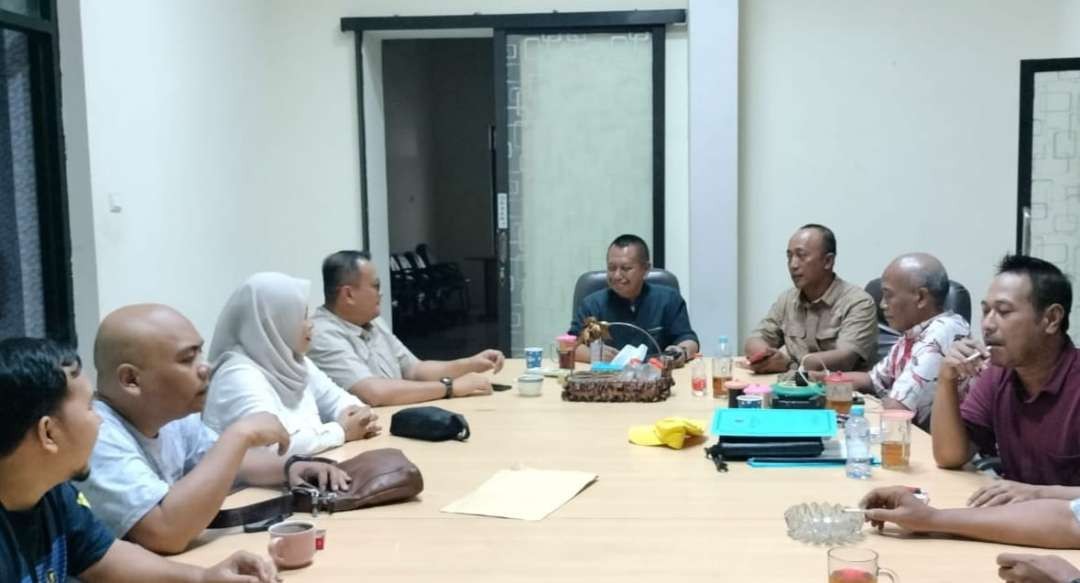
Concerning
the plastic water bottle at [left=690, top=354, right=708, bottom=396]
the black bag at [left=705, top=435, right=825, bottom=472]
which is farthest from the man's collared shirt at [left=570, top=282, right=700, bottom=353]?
the black bag at [left=705, top=435, right=825, bottom=472]

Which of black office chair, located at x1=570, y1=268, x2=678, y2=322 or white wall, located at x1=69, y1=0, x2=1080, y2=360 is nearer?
black office chair, located at x1=570, y1=268, x2=678, y2=322

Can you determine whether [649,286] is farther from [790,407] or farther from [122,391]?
[122,391]

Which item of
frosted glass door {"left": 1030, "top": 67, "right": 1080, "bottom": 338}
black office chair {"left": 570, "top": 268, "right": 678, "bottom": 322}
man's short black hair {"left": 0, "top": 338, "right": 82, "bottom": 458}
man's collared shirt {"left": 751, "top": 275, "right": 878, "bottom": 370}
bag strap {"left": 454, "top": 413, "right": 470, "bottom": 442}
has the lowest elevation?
bag strap {"left": 454, "top": 413, "right": 470, "bottom": 442}

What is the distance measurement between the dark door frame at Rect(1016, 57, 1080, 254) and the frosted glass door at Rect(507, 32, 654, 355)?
1993 mm

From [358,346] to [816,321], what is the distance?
1905 millimetres

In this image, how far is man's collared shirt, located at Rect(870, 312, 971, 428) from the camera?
9.84ft

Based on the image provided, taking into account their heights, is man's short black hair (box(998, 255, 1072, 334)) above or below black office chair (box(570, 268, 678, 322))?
above

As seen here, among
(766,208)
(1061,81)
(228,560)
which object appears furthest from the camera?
(766,208)

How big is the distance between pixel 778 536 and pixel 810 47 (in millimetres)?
3963

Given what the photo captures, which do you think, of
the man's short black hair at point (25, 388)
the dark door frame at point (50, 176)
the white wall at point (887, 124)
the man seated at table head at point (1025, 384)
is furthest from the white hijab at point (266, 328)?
the white wall at point (887, 124)

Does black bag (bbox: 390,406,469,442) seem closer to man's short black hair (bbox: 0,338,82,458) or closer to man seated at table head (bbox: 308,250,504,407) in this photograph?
man seated at table head (bbox: 308,250,504,407)

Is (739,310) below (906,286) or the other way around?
below

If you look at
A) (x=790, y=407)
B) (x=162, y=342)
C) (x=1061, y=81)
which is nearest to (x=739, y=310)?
(x=1061, y=81)

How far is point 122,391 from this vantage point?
191 cm
